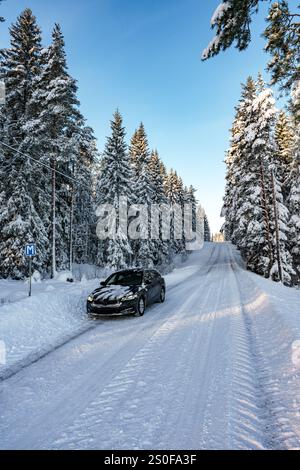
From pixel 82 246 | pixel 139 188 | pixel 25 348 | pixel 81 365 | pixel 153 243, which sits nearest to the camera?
pixel 81 365

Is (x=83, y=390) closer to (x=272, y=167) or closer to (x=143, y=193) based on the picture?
(x=272, y=167)

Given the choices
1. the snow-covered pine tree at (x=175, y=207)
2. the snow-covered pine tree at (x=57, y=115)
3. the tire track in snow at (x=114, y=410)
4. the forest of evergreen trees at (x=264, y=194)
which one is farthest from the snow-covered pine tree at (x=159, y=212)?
the tire track in snow at (x=114, y=410)

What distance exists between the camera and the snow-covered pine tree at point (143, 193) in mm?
34625

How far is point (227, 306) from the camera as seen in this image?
36.3 feet

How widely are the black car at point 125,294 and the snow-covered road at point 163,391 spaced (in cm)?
133

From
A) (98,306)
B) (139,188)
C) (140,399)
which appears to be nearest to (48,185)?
(139,188)

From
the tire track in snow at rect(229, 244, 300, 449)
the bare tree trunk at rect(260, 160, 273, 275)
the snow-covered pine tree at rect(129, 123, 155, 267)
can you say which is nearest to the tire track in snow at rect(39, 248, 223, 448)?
the tire track in snow at rect(229, 244, 300, 449)

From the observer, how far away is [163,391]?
15.0 ft

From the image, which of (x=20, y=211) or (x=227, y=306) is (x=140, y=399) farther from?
(x=20, y=211)

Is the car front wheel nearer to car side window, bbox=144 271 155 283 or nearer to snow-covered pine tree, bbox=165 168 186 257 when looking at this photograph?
car side window, bbox=144 271 155 283

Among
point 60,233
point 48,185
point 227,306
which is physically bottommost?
point 227,306

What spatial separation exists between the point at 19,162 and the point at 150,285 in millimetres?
14526

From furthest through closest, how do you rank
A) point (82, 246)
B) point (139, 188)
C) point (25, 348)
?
point (82, 246), point (139, 188), point (25, 348)

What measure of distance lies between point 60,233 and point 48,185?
3947 mm
